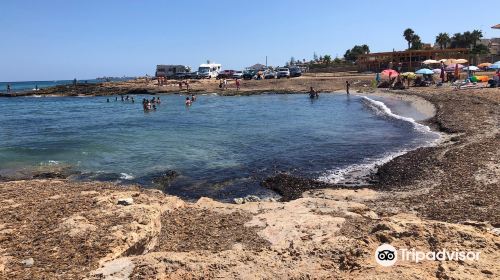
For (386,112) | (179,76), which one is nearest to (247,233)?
(386,112)

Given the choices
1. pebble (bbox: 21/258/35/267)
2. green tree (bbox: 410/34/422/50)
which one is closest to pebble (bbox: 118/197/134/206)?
pebble (bbox: 21/258/35/267)

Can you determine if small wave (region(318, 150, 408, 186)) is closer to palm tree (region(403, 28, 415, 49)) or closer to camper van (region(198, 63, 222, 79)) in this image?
camper van (region(198, 63, 222, 79))

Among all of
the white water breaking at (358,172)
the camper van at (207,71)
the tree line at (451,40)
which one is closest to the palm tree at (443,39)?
the tree line at (451,40)

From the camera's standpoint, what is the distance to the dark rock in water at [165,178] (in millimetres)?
15731

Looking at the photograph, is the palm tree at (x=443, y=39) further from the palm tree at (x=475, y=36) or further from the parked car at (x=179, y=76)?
the parked car at (x=179, y=76)

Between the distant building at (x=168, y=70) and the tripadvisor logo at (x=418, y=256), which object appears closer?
the tripadvisor logo at (x=418, y=256)

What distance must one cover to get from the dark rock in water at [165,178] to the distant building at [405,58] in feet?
184

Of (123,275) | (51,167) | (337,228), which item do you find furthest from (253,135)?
(123,275)

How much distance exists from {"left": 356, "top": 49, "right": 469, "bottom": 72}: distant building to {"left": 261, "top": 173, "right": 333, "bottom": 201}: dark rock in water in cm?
5565

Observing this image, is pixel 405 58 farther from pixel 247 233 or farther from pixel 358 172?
pixel 247 233

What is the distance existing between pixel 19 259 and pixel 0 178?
11987 mm

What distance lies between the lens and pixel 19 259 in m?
6.59

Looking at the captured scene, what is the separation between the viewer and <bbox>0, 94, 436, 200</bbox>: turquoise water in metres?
16.9

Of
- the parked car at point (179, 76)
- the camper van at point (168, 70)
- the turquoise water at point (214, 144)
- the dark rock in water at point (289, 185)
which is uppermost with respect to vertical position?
the camper van at point (168, 70)
